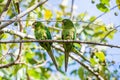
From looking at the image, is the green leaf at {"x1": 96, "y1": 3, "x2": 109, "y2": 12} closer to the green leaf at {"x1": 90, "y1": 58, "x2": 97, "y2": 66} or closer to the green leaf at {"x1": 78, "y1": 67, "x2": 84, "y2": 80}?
the green leaf at {"x1": 90, "y1": 58, "x2": 97, "y2": 66}

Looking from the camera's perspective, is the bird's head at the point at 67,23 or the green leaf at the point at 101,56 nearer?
the bird's head at the point at 67,23

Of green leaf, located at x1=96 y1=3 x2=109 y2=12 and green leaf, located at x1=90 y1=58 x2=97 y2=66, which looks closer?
green leaf, located at x1=96 y1=3 x2=109 y2=12

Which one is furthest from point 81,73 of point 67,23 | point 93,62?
point 67,23

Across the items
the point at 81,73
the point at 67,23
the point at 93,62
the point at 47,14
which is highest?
the point at 47,14

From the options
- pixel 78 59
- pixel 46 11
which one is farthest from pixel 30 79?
pixel 46 11

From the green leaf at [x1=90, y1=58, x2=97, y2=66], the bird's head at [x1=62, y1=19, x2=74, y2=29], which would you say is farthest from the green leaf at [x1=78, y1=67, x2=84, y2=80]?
the bird's head at [x1=62, y1=19, x2=74, y2=29]

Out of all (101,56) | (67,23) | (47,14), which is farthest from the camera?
(47,14)

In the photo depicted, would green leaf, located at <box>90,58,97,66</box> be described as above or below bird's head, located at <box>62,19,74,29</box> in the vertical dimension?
below

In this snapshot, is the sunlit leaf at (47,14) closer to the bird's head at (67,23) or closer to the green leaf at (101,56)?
the green leaf at (101,56)

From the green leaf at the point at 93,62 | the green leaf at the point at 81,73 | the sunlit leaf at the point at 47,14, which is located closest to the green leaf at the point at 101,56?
the green leaf at the point at 93,62

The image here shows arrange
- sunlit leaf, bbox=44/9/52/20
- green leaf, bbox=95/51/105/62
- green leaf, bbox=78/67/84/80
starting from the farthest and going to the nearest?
1. sunlit leaf, bbox=44/9/52/20
2. green leaf, bbox=78/67/84/80
3. green leaf, bbox=95/51/105/62

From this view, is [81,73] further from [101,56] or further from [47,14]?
[47,14]

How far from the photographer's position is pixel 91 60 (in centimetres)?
346

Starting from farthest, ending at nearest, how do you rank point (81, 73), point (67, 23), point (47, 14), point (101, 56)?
point (47, 14)
point (81, 73)
point (101, 56)
point (67, 23)
